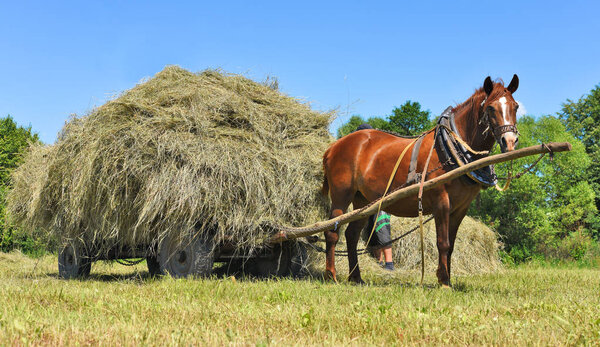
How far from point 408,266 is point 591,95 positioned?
89.7ft

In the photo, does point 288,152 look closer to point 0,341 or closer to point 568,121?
point 0,341

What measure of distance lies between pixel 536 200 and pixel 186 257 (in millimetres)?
12793

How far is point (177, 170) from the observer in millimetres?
4867

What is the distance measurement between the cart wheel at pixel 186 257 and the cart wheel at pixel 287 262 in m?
0.97

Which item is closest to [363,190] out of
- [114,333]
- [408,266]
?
[408,266]

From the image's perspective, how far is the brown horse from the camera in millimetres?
4277

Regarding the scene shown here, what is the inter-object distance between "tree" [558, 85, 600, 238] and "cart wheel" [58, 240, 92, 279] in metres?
25.2

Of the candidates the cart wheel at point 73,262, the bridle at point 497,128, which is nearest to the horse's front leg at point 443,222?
the bridle at point 497,128

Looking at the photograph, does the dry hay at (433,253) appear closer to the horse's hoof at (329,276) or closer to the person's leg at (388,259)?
the person's leg at (388,259)

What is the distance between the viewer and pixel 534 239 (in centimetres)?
1436

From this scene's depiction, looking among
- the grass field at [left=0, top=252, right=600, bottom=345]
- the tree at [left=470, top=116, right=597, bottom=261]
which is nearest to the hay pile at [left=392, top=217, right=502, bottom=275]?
the grass field at [left=0, top=252, right=600, bottom=345]

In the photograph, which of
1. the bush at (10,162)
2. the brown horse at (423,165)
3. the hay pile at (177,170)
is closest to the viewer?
the brown horse at (423,165)

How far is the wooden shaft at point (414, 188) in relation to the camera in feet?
12.2

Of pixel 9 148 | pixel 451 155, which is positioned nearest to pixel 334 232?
pixel 451 155
